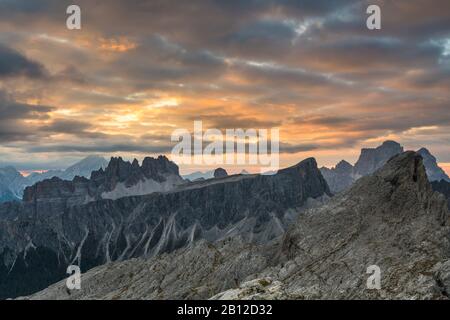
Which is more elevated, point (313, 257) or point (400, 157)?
point (400, 157)

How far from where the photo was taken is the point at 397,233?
106 m

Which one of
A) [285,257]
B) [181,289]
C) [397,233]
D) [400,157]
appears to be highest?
[400,157]

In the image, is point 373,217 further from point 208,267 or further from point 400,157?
point 208,267

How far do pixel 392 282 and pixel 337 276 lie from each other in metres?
17.5

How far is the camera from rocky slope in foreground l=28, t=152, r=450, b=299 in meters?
77.6

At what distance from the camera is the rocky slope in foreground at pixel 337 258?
77625 millimetres

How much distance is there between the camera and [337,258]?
103 m
